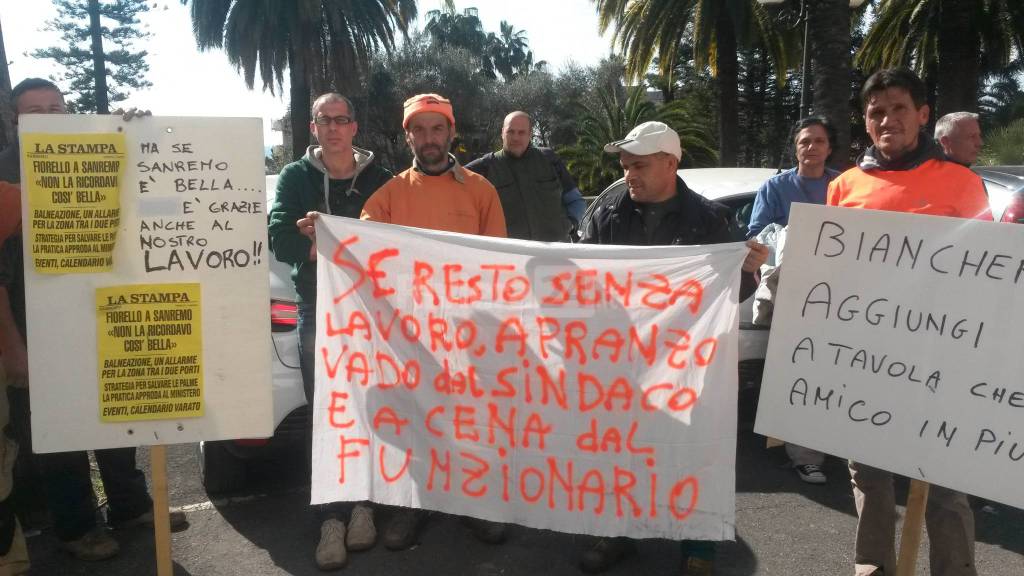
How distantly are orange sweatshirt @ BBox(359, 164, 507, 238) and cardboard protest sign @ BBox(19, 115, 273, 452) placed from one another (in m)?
0.67

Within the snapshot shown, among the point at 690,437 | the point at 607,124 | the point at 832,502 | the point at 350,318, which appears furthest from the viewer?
the point at 607,124

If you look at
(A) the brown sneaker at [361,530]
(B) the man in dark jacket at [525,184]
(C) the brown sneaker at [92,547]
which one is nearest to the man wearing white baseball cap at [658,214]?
(A) the brown sneaker at [361,530]

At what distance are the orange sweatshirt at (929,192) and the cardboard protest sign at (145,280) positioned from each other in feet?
6.84

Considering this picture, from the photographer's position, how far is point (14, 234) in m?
3.17

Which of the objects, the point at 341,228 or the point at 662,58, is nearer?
the point at 341,228

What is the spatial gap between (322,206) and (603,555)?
186 cm

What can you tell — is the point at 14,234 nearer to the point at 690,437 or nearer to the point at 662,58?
the point at 690,437

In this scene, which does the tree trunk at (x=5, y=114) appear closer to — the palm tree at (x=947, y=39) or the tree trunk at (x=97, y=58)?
the palm tree at (x=947, y=39)

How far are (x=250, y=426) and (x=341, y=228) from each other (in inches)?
31.2

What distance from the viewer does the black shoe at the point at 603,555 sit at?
10.7ft

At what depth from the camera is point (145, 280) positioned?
287cm

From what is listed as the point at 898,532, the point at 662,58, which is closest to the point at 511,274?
the point at 898,532

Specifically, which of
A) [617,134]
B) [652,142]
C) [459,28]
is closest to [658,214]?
[652,142]

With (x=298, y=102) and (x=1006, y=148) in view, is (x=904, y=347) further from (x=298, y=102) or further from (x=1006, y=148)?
(x=298, y=102)
